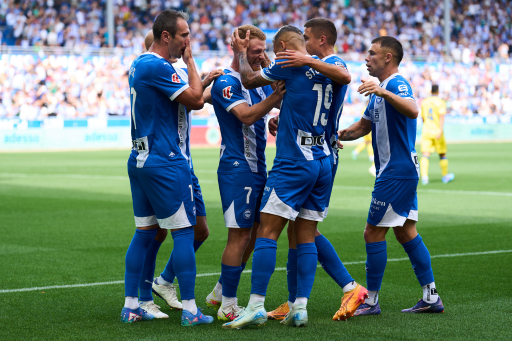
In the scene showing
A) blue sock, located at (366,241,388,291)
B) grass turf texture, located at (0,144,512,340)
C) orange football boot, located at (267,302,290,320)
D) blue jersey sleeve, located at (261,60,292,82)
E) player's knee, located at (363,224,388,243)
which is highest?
blue jersey sleeve, located at (261,60,292,82)

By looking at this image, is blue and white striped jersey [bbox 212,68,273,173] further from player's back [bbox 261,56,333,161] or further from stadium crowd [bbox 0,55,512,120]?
stadium crowd [bbox 0,55,512,120]

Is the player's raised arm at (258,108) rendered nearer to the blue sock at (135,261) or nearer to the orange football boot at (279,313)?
the blue sock at (135,261)

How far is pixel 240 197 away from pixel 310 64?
3.46 feet

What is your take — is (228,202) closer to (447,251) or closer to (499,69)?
(447,251)

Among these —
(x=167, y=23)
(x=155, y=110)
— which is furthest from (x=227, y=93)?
(x=167, y=23)

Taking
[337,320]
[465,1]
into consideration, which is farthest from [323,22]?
[465,1]

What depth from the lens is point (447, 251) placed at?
755 cm

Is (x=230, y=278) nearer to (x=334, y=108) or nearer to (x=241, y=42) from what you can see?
(x=334, y=108)

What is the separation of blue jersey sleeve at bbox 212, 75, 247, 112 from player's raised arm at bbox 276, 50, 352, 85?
16.6 inches

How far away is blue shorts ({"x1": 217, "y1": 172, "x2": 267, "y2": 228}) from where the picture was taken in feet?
15.6

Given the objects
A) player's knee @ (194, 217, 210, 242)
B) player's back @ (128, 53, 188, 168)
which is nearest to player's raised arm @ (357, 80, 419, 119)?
player's back @ (128, 53, 188, 168)

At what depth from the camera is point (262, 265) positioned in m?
4.49

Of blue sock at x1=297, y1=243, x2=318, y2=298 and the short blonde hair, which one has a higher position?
the short blonde hair

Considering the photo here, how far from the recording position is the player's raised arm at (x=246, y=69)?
4.55 m
